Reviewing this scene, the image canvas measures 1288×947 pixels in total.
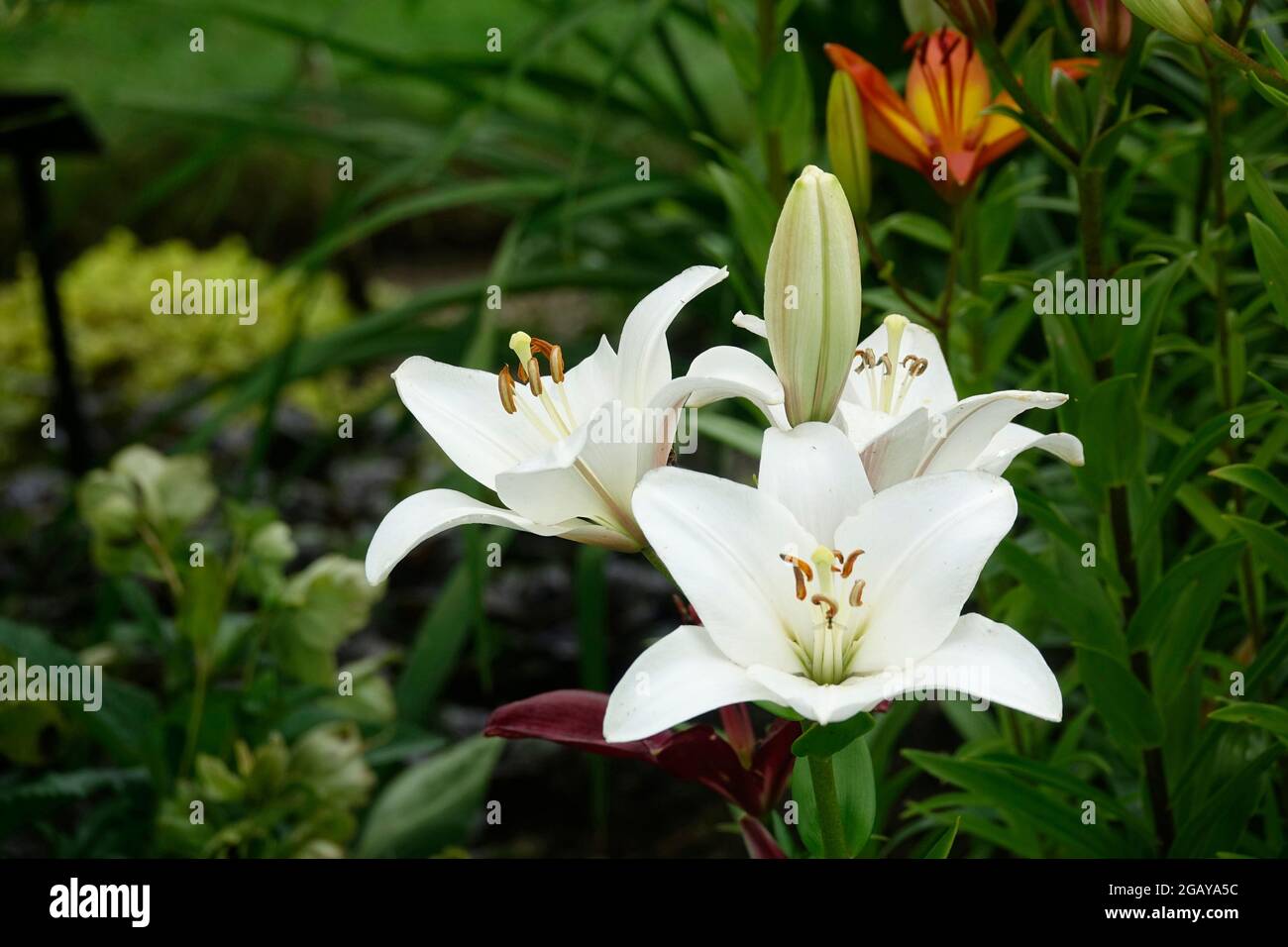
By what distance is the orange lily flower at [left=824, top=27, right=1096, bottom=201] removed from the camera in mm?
554

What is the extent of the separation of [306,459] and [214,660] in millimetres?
454

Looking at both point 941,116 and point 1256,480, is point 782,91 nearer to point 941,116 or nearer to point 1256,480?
point 941,116

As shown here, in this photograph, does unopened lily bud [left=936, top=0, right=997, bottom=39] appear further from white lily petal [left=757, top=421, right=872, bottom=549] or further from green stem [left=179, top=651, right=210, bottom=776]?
green stem [left=179, top=651, right=210, bottom=776]

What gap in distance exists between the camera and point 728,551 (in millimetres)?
365

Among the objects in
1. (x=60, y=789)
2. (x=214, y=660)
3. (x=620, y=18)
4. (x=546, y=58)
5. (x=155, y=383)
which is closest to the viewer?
(x=60, y=789)

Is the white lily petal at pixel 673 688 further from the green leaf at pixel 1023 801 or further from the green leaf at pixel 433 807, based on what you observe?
the green leaf at pixel 433 807

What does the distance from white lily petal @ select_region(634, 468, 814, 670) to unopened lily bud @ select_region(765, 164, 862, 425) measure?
47mm

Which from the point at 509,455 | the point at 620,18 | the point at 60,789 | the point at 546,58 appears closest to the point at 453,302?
the point at 546,58

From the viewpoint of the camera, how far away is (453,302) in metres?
1.26

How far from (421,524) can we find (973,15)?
0.31 metres

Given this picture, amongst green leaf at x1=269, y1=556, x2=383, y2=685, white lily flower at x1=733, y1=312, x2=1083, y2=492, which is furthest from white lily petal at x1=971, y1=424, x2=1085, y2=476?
green leaf at x1=269, y1=556, x2=383, y2=685

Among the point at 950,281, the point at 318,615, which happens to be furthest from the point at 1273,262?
the point at 318,615
